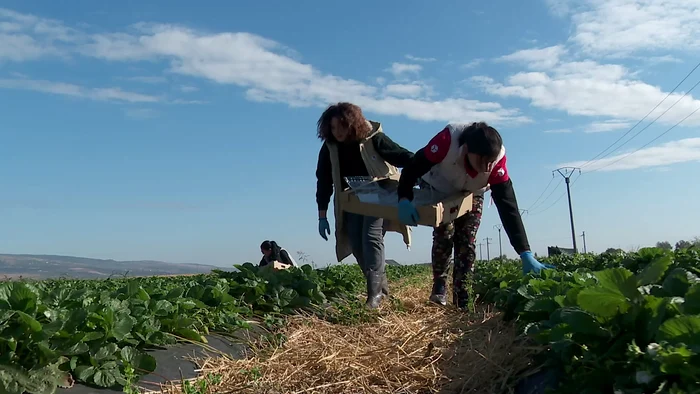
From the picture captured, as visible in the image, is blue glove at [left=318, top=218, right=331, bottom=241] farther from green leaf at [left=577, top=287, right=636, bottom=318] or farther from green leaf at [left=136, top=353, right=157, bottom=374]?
green leaf at [left=577, top=287, right=636, bottom=318]

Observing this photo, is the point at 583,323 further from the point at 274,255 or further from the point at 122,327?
the point at 274,255

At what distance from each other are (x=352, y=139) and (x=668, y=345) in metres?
3.73

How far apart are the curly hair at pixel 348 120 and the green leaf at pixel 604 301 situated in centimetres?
326

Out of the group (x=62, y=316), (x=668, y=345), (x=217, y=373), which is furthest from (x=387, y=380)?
(x=668, y=345)

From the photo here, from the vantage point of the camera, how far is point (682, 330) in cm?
144

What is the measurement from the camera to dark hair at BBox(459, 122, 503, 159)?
13.2 ft

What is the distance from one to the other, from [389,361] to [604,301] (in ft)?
5.15

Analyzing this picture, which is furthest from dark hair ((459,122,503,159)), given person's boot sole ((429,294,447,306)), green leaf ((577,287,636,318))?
green leaf ((577,287,636,318))

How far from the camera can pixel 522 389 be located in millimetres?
2539

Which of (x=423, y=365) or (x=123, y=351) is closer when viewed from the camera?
(x=123, y=351)

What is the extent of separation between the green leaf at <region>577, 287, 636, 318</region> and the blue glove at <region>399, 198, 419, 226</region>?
2582 mm

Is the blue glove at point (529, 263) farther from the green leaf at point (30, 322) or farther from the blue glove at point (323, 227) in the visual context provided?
the green leaf at point (30, 322)

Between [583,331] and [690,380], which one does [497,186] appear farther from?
[690,380]

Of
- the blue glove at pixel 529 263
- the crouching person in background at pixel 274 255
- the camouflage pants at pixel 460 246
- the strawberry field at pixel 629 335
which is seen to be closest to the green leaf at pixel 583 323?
the strawberry field at pixel 629 335
